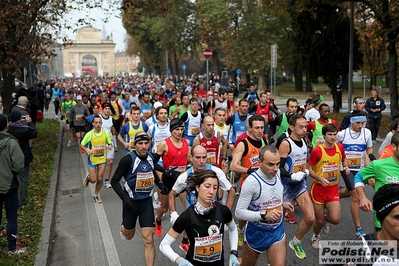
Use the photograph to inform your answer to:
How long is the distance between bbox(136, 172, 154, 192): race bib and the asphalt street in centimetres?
105

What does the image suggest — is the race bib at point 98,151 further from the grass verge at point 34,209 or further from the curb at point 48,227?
the grass verge at point 34,209

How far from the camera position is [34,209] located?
9.36 meters

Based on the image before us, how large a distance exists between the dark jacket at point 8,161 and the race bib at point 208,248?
3399mm

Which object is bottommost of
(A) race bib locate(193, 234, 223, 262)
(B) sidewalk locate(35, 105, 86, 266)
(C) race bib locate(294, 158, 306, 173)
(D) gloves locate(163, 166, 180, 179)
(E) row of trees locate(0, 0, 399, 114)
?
(B) sidewalk locate(35, 105, 86, 266)

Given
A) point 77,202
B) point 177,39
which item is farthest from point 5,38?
point 177,39

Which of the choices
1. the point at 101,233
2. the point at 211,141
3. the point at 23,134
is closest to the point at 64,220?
the point at 101,233

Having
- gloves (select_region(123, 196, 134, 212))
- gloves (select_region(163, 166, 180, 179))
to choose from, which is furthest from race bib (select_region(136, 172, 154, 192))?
gloves (select_region(163, 166, 180, 179))

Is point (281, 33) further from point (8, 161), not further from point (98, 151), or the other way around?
point (8, 161)

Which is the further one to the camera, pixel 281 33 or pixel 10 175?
pixel 281 33

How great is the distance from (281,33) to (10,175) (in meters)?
43.7

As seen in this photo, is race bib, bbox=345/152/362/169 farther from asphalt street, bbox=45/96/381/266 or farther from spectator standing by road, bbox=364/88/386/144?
spectator standing by road, bbox=364/88/386/144

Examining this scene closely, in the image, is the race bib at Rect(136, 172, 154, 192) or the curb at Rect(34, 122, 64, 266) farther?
the curb at Rect(34, 122, 64, 266)

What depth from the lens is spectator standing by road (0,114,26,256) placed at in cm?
693

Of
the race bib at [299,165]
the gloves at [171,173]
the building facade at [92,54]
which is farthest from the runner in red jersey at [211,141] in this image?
the building facade at [92,54]
